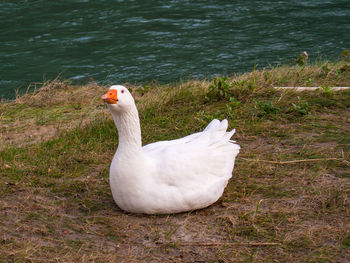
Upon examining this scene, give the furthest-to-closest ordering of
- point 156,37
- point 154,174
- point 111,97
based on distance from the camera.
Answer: point 156,37 → point 154,174 → point 111,97

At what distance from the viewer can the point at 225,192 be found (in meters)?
4.69

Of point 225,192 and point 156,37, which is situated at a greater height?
point 225,192

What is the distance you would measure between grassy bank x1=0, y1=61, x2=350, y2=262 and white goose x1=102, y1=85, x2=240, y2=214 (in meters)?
0.15

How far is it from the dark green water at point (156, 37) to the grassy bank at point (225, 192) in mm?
2369

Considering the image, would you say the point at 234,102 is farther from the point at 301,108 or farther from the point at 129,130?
the point at 129,130

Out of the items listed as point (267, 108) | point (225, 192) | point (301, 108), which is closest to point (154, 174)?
point (225, 192)

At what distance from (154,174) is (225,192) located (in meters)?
0.86

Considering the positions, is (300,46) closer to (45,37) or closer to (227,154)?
(45,37)

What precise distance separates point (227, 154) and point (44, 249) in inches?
73.0

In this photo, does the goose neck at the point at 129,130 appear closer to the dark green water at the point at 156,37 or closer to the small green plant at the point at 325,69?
the small green plant at the point at 325,69

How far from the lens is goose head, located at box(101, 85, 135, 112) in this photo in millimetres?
4008

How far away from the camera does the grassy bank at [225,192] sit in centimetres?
376

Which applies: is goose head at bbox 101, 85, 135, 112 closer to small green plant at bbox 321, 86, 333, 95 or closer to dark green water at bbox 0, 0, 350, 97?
small green plant at bbox 321, 86, 333, 95

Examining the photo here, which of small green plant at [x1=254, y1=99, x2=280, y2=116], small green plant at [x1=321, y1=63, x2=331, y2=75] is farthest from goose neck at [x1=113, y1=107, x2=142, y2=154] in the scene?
small green plant at [x1=321, y1=63, x2=331, y2=75]
